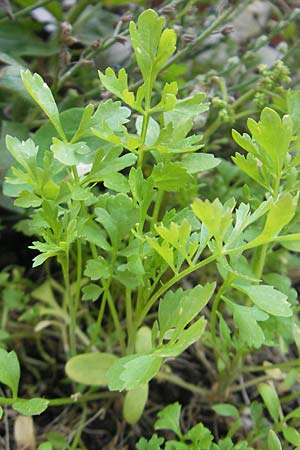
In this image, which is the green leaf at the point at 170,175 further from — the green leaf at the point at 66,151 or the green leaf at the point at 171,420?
the green leaf at the point at 171,420

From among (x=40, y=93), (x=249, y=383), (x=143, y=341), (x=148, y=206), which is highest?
(x=40, y=93)

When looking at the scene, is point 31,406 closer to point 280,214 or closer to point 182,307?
point 182,307

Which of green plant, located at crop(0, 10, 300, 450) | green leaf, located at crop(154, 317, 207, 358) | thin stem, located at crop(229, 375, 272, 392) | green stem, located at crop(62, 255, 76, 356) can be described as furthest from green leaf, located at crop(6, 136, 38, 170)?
thin stem, located at crop(229, 375, 272, 392)

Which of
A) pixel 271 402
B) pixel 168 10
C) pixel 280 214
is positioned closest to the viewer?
pixel 280 214

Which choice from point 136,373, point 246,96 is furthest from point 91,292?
point 246,96

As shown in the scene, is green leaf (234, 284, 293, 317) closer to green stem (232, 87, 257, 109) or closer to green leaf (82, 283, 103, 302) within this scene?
green leaf (82, 283, 103, 302)

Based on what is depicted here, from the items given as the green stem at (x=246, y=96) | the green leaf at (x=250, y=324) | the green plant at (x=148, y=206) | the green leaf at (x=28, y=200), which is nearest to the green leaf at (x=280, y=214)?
the green plant at (x=148, y=206)
